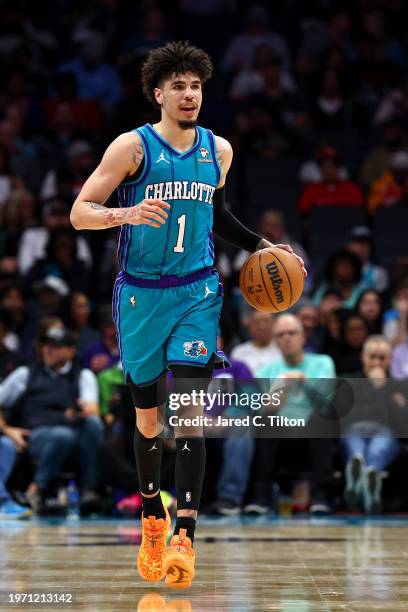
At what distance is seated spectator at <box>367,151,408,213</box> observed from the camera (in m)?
13.3

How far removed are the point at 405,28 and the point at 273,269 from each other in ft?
35.7

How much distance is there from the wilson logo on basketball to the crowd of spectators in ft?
2.01

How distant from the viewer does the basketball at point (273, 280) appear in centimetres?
566

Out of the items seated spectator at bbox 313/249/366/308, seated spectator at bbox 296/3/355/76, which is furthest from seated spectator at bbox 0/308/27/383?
seated spectator at bbox 296/3/355/76

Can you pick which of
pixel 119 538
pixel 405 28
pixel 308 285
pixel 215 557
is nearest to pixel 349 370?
pixel 308 285

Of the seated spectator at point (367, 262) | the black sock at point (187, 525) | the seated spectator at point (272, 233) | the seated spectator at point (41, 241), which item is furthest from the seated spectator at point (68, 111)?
the black sock at point (187, 525)

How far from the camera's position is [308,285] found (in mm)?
12047

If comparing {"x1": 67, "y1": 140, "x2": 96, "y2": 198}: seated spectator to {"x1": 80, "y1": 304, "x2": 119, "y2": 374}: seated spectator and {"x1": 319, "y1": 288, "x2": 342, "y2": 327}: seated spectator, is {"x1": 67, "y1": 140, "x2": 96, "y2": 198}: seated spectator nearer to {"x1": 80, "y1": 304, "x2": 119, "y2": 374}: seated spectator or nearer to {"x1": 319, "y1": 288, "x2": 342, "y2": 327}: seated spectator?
{"x1": 80, "y1": 304, "x2": 119, "y2": 374}: seated spectator

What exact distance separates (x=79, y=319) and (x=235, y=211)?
8.76 feet

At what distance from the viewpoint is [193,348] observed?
5.44m

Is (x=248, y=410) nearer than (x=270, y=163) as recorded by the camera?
Yes

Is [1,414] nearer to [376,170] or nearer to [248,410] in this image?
[248,410]

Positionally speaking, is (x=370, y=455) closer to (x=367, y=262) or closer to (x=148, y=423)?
(x=367, y=262)

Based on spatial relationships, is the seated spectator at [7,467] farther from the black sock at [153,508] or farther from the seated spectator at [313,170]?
the seated spectator at [313,170]
